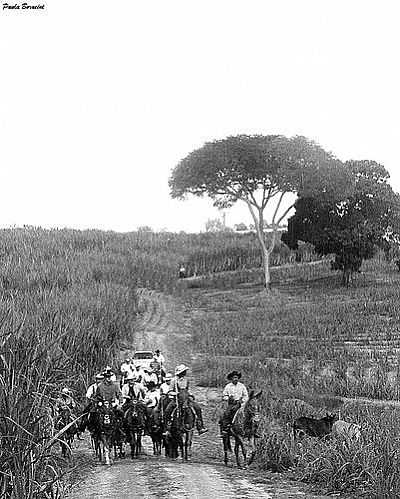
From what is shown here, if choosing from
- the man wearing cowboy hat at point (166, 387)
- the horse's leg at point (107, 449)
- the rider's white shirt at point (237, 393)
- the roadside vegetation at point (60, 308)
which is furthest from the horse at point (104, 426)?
the rider's white shirt at point (237, 393)

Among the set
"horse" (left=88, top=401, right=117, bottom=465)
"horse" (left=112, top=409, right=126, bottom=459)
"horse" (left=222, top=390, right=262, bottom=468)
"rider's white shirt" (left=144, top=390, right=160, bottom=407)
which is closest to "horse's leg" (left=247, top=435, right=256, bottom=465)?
"horse" (left=222, top=390, right=262, bottom=468)

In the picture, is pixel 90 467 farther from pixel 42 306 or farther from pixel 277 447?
pixel 42 306

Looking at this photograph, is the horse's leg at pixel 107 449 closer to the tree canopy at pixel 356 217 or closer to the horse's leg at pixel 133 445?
the horse's leg at pixel 133 445

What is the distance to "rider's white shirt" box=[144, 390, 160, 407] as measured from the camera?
16.7 m

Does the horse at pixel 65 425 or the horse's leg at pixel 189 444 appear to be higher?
the horse at pixel 65 425

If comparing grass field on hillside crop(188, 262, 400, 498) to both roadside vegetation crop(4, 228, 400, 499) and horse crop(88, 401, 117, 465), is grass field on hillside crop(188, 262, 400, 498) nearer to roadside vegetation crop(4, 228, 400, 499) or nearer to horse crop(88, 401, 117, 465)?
roadside vegetation crop(4, 228, 400, 499)

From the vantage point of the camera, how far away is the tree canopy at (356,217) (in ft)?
147

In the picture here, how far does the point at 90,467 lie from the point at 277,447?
3.43 metres

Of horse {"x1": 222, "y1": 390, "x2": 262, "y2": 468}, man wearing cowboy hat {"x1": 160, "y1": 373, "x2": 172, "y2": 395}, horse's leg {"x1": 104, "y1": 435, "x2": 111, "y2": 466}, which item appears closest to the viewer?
horse's leg {"x1": 104, "y1": 435, "x2": 111, "y2": 466}

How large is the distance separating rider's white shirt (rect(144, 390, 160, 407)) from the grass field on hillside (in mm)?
2250

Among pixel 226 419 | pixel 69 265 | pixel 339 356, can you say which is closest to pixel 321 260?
pixel 69 265

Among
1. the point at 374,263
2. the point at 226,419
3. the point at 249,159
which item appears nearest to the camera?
the point at 226,419

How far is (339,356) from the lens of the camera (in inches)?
1047

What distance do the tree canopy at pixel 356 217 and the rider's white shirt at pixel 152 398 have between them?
94.4 ft
